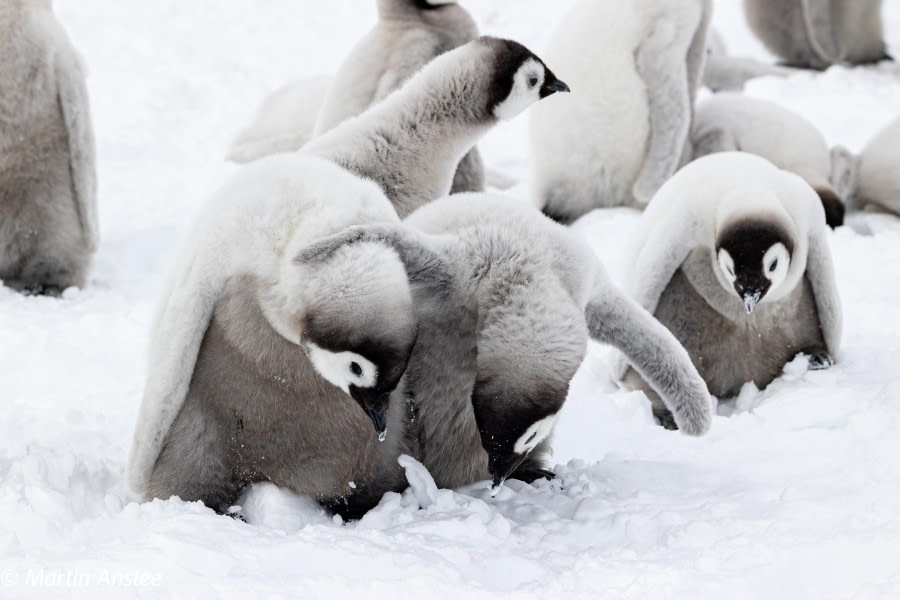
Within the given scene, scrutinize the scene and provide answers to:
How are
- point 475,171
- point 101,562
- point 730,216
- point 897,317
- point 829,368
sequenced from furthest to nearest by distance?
point 475,171
point 897,317
point 829,368
point 730,216
point 101,562

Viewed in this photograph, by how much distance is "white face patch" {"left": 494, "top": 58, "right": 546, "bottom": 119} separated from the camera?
126 inches

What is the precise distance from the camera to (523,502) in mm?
2637

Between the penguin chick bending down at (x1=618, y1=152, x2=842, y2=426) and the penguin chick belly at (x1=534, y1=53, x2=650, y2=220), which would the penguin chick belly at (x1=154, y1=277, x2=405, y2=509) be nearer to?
the penguin chick bending down at (x1=618, y1=152, x2=842, y2=426)

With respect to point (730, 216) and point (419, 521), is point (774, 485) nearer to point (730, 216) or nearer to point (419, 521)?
point (419, 521)

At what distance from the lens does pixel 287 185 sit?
2.42m

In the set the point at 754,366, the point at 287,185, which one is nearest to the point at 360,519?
the point at 287,185

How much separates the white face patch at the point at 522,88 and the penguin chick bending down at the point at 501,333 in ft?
1.99

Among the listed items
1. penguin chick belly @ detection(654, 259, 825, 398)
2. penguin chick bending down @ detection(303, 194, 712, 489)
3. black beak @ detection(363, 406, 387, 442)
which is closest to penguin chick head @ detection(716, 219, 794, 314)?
penguin chick belly @ detection(654, 259, 825, 398)

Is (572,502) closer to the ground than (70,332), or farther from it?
farther from it

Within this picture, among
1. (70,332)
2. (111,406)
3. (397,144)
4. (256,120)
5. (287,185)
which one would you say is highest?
(287,185)

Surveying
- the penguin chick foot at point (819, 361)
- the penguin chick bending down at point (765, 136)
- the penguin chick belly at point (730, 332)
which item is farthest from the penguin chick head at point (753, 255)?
the penguin chick bending down at point (765, 136)

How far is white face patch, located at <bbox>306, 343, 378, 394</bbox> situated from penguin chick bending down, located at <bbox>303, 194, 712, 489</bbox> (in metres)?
0.18

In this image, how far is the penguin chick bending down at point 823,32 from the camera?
981 cm

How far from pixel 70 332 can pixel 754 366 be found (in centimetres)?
231
